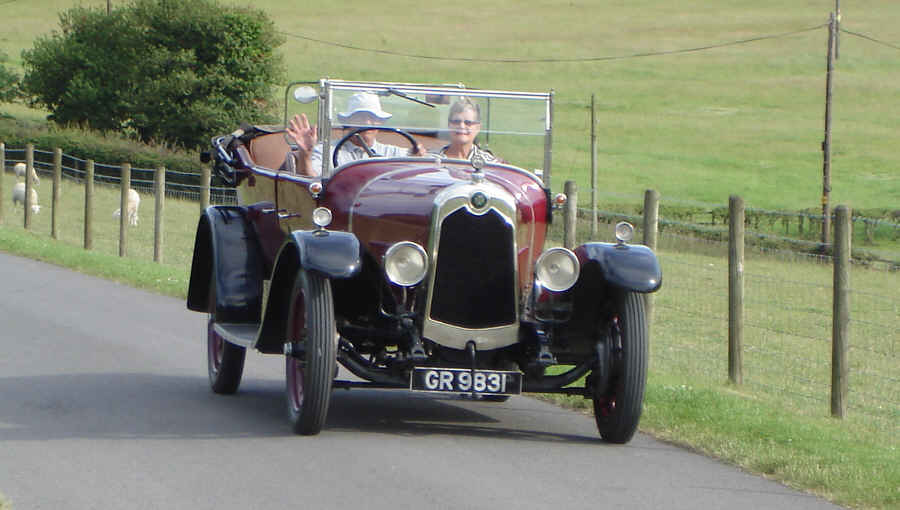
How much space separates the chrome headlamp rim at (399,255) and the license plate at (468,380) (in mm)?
458

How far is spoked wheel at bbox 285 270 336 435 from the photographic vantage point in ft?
22.4

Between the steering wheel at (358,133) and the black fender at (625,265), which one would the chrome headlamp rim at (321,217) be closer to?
the steering wheel at (358,133)

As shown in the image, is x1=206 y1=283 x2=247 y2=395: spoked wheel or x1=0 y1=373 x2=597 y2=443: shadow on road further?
x1=206 y1=283 x2=247 y2=395: spoked wheel

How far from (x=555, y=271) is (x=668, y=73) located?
79964mm

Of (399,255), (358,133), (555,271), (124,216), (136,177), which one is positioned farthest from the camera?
(136,177)

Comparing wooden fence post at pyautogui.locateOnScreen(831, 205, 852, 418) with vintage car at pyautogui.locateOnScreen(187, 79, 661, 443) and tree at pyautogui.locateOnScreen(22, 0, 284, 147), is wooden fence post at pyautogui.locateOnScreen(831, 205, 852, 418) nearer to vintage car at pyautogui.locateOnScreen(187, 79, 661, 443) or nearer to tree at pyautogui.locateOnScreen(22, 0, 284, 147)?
vintage car at pyautogui.locateOnScreen(187, 79, 661, 443)

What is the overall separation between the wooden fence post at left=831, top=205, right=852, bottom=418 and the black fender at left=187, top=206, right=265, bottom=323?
3.95 m

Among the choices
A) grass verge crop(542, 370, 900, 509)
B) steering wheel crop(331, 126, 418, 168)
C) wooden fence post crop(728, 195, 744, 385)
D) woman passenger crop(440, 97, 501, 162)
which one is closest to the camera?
grass verge crop(542, 370, 900, 509)

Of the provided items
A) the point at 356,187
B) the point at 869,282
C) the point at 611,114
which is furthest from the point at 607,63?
the point at 356,187

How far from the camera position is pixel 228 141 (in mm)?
9875

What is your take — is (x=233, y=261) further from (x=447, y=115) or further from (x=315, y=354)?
(x=315, y=354)

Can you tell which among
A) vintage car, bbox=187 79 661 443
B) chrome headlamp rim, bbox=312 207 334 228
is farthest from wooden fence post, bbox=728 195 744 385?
chrome headlamp rim, bbox=312 207 334 228

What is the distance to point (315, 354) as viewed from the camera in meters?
6.84

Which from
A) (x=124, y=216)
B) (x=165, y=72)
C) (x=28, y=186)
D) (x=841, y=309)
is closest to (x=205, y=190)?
(x=124, y=216)
